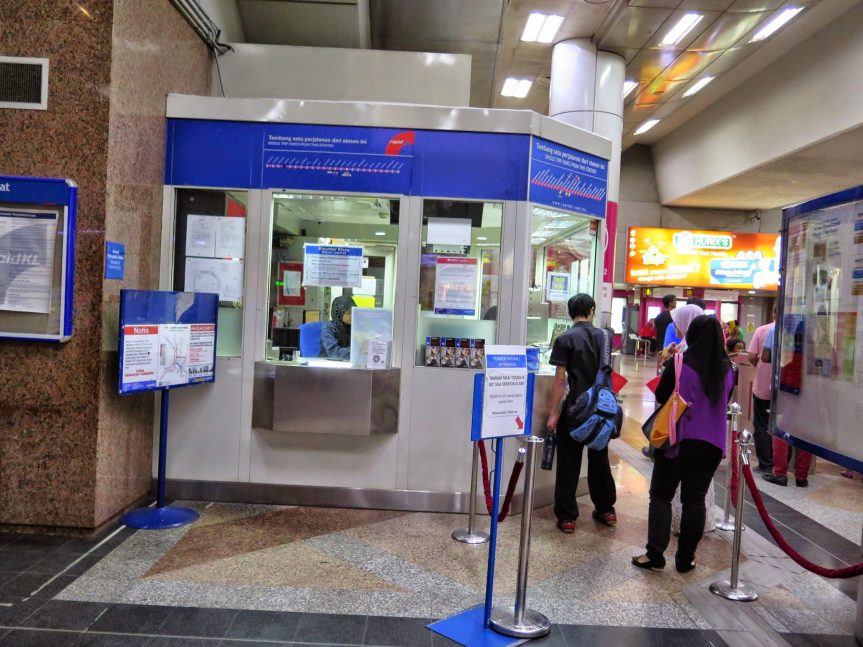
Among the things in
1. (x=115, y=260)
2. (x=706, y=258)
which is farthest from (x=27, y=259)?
(x=706, y=258)

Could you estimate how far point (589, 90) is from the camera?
7676 mm

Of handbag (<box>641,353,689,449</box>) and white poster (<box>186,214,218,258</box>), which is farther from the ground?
white poster (<box>186,214,218,258</box>)

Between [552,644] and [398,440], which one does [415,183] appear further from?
[552,644]

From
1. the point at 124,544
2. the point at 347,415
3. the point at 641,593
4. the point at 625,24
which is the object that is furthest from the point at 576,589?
the point at 625,24

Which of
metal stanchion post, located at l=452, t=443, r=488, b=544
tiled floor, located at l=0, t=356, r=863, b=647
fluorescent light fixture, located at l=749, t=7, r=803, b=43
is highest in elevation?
fluorescent light fixture, located at l=749, t=7, r=803, b=43

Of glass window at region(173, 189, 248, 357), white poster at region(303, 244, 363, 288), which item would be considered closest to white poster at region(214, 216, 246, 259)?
glass window at region(173, 189, 248, 357)

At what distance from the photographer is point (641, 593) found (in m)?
3.43

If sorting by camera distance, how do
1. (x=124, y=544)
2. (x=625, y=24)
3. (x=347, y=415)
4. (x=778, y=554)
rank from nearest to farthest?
(x=124, y=544)
(x=778, y=554)
(x=347, y=415)
(x=625, y=24)

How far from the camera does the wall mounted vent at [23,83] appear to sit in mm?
3760

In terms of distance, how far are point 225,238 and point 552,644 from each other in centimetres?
346

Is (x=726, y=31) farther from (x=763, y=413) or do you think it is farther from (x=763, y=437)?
(x=763, y=437)

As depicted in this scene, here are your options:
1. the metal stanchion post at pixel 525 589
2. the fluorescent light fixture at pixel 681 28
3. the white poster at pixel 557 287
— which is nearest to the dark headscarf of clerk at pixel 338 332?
the white poster at pixel 557 287

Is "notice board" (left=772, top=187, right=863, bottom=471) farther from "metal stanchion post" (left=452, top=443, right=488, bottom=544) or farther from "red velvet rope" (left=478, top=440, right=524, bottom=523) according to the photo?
"metal stanchion post" (left=452, top=443, right=488, bottom=544)

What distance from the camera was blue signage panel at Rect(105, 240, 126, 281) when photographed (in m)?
3.85
